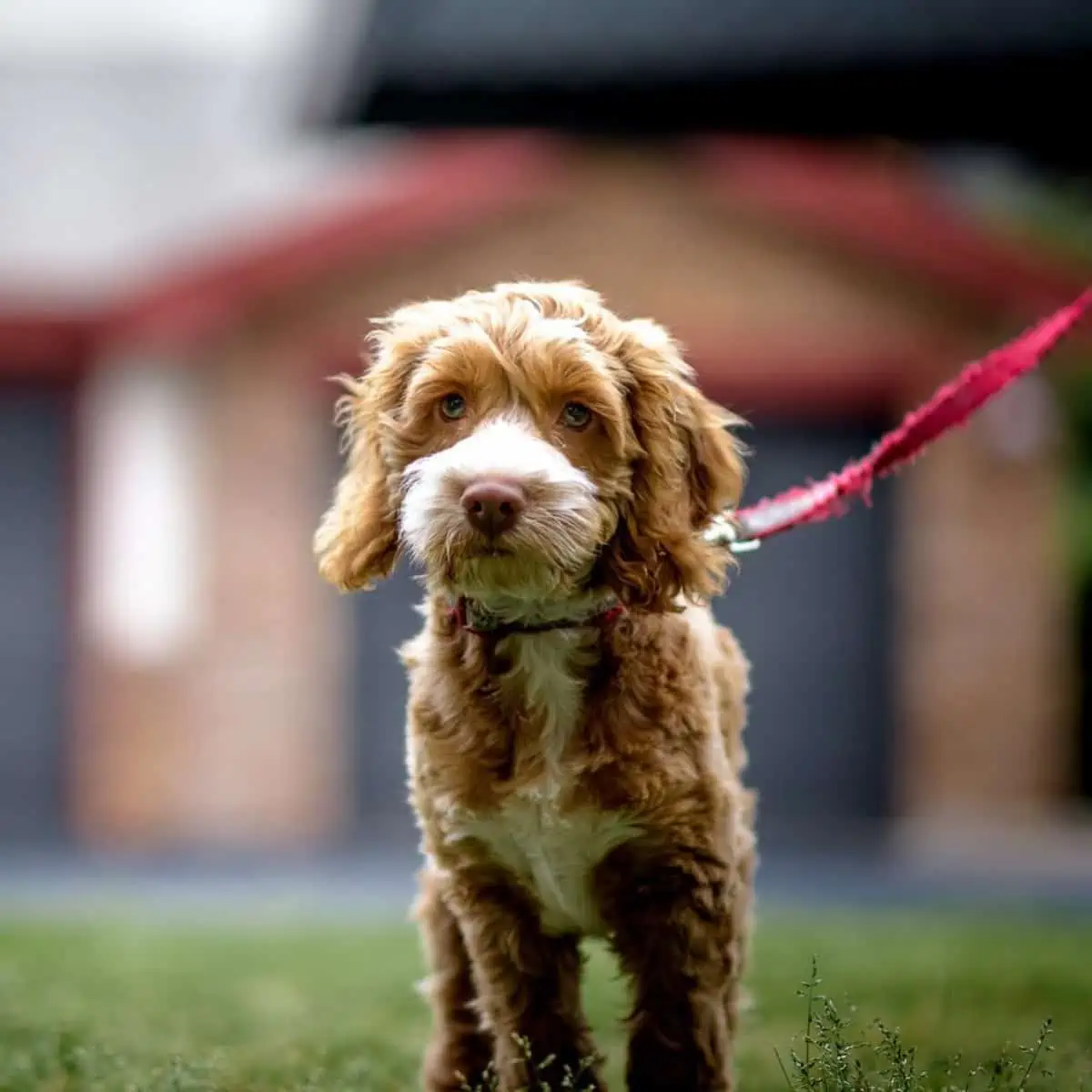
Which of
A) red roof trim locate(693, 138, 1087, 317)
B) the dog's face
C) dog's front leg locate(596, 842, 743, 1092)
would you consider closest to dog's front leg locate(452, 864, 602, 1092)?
dog's front leg locate(596, 842, 743, 1092)

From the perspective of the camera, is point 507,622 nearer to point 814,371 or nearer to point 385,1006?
point 385,1006

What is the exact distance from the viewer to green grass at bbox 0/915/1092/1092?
16.7 ft

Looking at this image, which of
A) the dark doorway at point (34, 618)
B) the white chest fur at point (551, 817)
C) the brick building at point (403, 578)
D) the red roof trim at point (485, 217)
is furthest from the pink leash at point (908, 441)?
the dark doorway at point (34, 618)

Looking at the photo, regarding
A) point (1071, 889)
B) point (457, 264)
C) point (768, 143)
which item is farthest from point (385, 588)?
point (1071, 889)

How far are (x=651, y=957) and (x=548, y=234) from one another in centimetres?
1399

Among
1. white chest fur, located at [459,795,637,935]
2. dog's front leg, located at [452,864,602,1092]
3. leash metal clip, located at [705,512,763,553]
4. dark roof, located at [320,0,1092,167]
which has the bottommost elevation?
dog's front leg, located at [452,864,602,1092]

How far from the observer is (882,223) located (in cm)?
1780

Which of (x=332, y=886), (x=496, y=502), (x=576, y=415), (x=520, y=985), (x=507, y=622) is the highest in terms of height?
(x=332, y=886)

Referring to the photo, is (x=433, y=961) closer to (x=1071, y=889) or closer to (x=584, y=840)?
(x=584, y=840)

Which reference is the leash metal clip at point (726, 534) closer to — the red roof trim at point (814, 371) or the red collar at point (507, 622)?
the red collar at point (507, 622)

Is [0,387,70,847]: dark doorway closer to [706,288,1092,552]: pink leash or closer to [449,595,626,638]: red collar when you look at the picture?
[706,288,1092,552]: pink leash

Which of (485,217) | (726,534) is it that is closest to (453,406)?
(726,534)

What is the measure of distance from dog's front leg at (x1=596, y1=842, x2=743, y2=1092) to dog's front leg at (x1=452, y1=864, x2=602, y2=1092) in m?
0.18

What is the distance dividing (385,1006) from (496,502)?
14.0 feet
